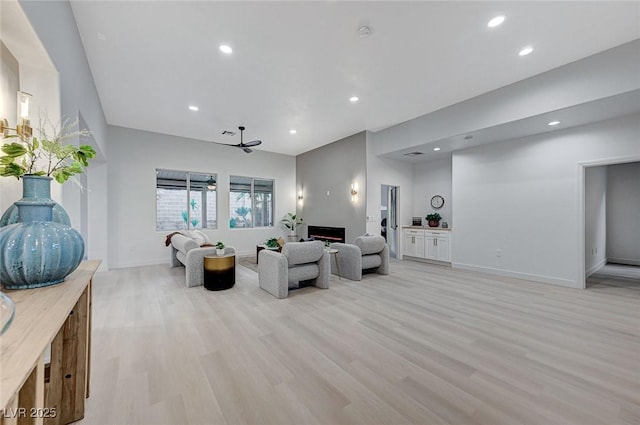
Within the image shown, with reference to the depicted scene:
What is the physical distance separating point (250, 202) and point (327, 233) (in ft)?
8.94

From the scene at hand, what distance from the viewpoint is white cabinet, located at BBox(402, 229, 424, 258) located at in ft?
22.6

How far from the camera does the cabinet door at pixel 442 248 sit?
6.32 meters

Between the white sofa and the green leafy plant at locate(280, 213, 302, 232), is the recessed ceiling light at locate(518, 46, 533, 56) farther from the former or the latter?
the green leafy plant at locate(280, 213, 302, 232)

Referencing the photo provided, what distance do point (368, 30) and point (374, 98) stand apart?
1860 millimetres

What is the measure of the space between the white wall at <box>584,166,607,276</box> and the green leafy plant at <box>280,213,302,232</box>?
23.7 feet

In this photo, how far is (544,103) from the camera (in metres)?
3.96

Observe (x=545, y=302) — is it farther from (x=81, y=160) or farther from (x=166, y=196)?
(x=166, y=196)

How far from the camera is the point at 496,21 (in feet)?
9.44

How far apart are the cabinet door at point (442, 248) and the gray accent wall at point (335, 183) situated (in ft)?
6.26

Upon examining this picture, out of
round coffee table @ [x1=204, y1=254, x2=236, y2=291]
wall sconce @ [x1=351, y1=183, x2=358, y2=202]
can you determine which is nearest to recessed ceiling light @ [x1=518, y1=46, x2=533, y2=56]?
wall sconce @ [x1=351, y1=183, x2=358, y2=202]

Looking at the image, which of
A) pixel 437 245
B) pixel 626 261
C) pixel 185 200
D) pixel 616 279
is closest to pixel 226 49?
pixel 185 200

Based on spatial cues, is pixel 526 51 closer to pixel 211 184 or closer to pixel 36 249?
pixel 36 249

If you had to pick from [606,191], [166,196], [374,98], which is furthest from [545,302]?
[166,196]

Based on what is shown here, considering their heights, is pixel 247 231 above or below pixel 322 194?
below
